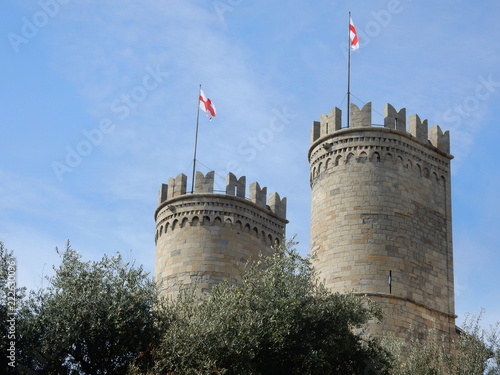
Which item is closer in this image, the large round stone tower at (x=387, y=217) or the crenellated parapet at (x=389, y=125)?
the large round stone tower at (x=387, y=217)

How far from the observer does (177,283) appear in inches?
1420

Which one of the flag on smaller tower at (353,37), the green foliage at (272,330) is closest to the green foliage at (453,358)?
the green foliage at (272,330)

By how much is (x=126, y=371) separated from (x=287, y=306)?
4089 mm

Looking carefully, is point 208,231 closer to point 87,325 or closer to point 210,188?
point 210,188

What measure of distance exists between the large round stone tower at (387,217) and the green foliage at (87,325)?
918cm

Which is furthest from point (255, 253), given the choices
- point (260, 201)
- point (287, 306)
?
point (287, 306)

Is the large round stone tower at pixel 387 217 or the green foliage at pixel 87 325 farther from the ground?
the large round stone tower at pixel 387 217

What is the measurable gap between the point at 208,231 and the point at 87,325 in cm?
1408

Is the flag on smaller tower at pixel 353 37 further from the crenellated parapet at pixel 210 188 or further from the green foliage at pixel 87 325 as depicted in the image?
the green foliage at pixel 87 325

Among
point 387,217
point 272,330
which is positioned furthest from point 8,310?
point 387,217

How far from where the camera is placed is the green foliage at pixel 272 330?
74.9ft

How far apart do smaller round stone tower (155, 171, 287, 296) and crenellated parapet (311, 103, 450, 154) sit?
187 inches

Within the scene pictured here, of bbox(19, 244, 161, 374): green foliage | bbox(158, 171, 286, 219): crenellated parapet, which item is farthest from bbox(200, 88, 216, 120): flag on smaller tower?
bbox(19, 244, 161, 374): green foliage

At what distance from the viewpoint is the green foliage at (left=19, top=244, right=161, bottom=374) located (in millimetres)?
22766
